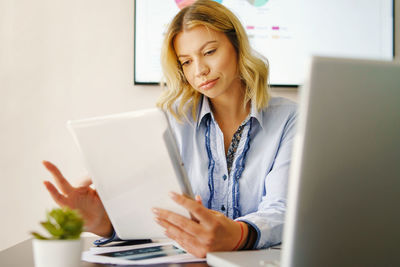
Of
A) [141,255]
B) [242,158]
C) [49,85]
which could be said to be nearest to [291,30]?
[242,158]

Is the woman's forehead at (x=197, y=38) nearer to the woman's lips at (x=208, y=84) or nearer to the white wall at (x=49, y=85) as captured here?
the woman's lips at (x=208, y=84)

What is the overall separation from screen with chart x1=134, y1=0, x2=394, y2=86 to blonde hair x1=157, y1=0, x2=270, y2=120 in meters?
0.57

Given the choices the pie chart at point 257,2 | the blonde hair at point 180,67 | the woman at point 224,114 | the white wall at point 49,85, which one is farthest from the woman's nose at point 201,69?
the pie chart at point 257,2

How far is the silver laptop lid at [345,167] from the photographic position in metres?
0.50

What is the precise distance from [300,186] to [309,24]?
1841 millimetres

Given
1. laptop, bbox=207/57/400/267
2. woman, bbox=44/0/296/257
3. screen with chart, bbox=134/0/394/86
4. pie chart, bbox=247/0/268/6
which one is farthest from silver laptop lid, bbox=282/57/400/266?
pie chart, bbox=247/0/268/6

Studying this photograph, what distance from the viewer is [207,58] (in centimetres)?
140

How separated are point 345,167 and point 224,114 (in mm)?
1041

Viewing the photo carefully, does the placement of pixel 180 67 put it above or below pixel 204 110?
above

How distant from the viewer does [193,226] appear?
830 mm

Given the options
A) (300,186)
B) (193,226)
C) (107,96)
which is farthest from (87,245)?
(107,96)

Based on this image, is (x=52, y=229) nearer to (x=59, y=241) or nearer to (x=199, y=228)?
(x=59, y=241)

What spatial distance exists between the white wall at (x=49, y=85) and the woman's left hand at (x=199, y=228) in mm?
1337

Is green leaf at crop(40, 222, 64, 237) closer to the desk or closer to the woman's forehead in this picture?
the desk
